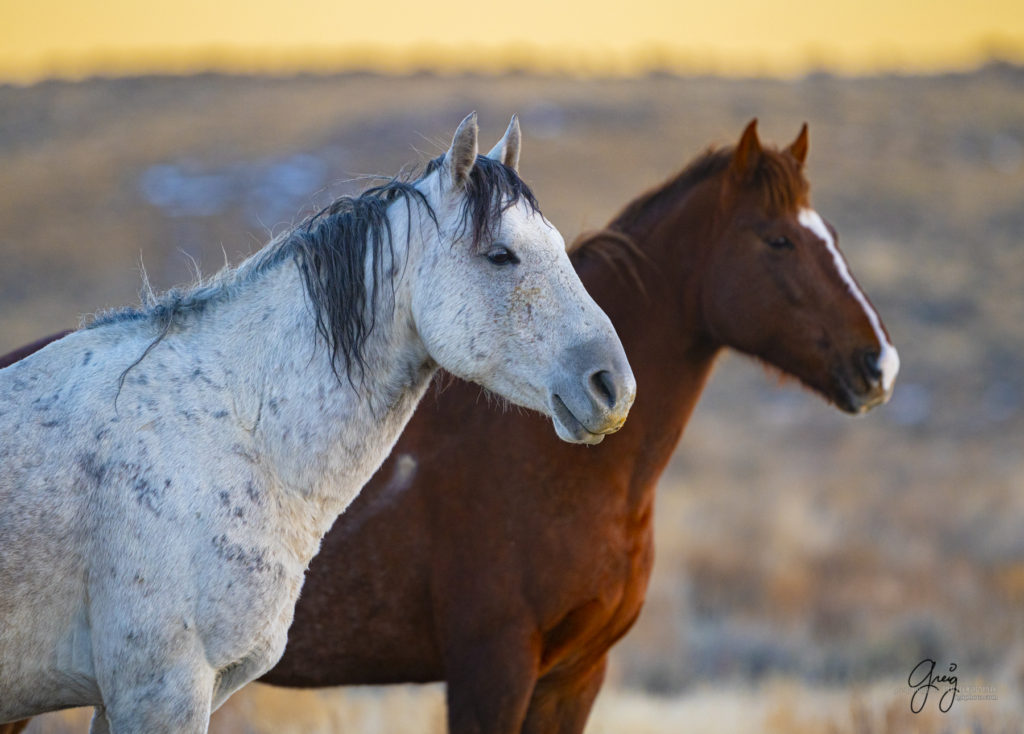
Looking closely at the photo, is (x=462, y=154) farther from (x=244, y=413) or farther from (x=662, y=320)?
(x=662, y=320)

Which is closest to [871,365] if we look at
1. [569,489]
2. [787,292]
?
[787,292]

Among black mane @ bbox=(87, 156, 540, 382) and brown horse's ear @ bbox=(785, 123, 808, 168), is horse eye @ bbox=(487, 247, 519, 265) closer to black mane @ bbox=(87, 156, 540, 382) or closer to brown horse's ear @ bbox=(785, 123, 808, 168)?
black mane @ bbox=(87, 156, 540, 382)

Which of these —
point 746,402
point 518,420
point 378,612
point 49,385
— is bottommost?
point 746,402

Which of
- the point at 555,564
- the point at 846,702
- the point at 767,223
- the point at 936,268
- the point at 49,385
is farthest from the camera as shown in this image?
the point at 936,268

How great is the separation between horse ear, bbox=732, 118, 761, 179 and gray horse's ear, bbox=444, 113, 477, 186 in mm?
1641

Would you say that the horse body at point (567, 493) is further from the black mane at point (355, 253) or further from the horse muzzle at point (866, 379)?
the black mane at point (355, 253)

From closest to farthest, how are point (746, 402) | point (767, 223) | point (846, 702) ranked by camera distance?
point (767, 223) → point (846, 702) → point (746, 402)

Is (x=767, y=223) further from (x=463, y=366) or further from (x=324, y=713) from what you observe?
(x=324, y=713)

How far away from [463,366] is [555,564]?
119 centimetres

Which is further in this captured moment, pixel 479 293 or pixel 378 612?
pixel 378 612

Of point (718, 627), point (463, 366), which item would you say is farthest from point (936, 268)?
point (463, 366)

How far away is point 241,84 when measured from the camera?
154ft

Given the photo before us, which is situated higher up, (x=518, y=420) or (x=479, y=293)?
(x=479, y=293)

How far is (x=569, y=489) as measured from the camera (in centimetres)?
390
